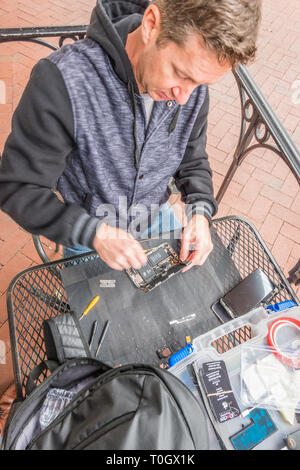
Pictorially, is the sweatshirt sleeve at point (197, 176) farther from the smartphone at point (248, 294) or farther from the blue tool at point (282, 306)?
the blue tool at point (282, 306)

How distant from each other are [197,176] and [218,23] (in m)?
0.75

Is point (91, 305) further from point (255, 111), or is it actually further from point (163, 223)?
point (255, 111)

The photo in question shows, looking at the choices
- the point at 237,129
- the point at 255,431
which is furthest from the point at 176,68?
the point at 237,129

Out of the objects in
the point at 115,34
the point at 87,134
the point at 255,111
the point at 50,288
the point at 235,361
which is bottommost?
the point at 50,288

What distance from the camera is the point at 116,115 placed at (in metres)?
1.18

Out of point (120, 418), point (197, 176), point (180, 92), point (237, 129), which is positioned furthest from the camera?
point (237, 129)

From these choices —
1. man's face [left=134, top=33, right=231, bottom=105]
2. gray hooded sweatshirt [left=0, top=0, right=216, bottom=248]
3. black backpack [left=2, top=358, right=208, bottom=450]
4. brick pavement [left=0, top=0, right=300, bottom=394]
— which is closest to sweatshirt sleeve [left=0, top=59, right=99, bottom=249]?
gray hooded sweatshirt [left=0, top=0, right=216, bottom=248]

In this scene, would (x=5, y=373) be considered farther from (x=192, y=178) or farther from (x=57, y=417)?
(x=192, y=178)

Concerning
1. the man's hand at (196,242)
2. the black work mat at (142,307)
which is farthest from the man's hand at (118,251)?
the man's hand at (196,242)

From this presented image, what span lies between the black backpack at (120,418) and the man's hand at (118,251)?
14.6 inches

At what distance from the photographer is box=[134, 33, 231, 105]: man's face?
0.92 metres

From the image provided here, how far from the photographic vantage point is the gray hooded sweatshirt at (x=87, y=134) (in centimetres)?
107
